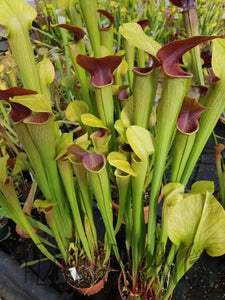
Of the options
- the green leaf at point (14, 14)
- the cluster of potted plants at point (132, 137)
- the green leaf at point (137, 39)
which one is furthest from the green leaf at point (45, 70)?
the green leaf at point (137, 39)

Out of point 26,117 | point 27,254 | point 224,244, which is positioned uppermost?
point 26,117

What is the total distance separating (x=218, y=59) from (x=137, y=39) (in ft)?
0.46

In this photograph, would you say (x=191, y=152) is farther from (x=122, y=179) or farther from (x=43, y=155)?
(x=43, y=155)

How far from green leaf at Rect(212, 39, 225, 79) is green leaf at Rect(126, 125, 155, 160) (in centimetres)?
16

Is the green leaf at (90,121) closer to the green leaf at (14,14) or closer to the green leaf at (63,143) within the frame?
the green leaf at (63,143)

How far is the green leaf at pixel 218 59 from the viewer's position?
40 cm

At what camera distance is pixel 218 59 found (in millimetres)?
406

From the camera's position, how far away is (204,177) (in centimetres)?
125

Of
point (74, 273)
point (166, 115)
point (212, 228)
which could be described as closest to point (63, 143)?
point (166, 115)

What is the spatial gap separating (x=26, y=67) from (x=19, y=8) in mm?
103

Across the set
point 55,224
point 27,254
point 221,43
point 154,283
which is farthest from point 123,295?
point 221,43

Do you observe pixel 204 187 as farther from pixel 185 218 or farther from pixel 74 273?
pixel 74 273

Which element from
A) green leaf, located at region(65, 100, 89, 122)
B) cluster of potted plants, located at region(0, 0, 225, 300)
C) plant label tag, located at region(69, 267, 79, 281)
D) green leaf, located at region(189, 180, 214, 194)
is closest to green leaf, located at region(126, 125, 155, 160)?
cluster of potted plants, located at region(0, 0, 225, 300)

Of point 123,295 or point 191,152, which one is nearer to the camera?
point 191,152
